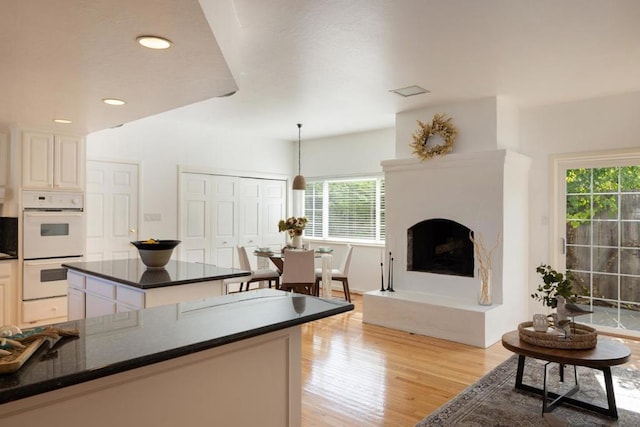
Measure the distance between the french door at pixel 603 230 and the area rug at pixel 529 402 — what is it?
1239 mm

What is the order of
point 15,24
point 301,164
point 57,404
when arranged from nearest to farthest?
point 57,404 → point 15,24 → point 301,164

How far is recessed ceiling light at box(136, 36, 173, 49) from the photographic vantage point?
79.4 inches

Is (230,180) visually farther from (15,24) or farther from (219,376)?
(219,376)

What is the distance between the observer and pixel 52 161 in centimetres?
464

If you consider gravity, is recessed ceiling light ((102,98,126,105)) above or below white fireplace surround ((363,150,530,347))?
above

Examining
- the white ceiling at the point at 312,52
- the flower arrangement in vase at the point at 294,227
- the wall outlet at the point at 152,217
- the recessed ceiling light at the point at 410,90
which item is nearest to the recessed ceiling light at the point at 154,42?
the white ceiling at the point at 312,52

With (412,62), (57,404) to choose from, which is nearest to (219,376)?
(57,404)

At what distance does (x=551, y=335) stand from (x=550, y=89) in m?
2.72

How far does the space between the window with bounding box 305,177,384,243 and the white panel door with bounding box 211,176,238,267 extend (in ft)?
4.89

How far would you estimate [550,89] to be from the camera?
430 cm

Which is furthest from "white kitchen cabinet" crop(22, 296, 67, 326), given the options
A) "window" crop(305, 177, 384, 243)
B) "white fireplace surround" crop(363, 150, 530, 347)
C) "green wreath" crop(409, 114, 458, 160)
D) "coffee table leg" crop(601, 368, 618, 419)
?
"coffee table leg" crop(601, 368, 618, 419)

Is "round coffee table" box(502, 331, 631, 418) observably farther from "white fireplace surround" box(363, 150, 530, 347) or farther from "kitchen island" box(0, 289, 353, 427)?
"kitchen island" box(0, 289, 353, 427)

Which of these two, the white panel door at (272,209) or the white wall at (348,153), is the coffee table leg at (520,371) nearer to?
the white wall at (348,153)

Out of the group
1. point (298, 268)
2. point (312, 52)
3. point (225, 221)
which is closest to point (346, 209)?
point (225, 221)
